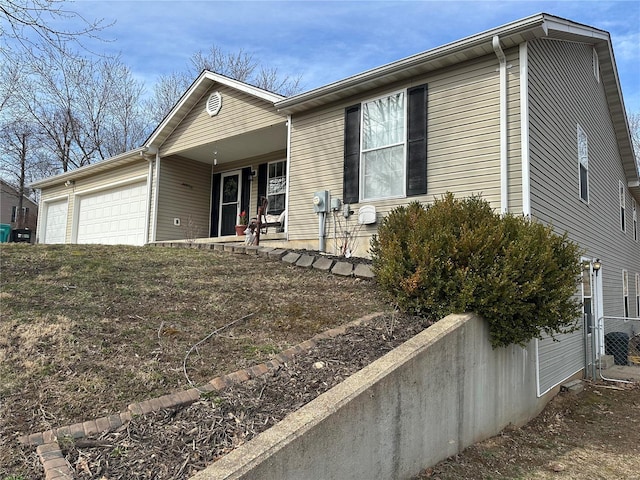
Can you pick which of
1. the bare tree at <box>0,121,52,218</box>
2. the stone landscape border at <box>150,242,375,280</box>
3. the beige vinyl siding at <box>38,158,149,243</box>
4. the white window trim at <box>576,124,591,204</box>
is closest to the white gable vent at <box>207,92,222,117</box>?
the beige vinyl siding at <box>38,158,149,243</box>

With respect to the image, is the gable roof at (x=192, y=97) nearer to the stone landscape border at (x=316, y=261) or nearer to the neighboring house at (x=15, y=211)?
the stone landscape border at (x=316, y=261)

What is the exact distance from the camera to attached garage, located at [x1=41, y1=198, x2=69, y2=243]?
16.0m

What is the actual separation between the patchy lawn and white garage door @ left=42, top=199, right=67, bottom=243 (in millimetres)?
9754

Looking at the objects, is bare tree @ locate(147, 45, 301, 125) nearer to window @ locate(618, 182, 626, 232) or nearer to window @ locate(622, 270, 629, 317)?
window @ locate(618, 182, 626, 232)

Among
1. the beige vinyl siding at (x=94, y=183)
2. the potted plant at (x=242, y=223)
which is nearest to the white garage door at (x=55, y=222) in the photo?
the beige vinyl siding at (x=94, y=183)

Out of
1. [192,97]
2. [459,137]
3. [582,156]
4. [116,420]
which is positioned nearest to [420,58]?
[459,137]

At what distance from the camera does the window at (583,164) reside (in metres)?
8.85

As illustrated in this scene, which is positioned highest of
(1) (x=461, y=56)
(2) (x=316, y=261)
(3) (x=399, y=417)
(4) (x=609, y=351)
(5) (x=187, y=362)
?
(1) (x=461, y=56)

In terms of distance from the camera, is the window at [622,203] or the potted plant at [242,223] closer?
the potted plant at [242,223]

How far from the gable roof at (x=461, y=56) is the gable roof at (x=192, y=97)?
147cm

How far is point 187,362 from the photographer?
364cm

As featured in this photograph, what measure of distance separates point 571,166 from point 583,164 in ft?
3.54

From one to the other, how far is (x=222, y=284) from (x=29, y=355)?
2.54m

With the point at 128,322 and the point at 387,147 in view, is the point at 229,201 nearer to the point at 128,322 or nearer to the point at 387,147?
the point at 387,147
